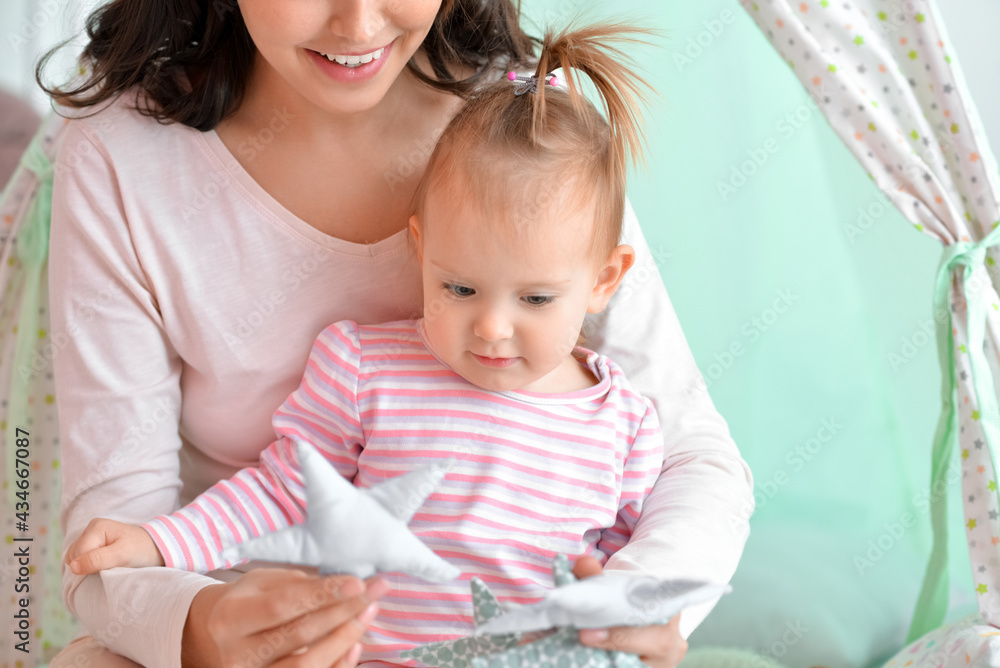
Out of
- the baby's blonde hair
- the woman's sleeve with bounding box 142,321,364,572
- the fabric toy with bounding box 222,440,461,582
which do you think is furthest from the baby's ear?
the fabric toy with bounding box 222,440,461,582

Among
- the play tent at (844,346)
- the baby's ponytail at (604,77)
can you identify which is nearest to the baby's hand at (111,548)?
the play tent at (844,346)

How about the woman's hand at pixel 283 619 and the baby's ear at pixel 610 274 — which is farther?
the baby's ear at pixel 610 274

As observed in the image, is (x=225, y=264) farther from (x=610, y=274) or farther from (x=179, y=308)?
(x=610, y=274)

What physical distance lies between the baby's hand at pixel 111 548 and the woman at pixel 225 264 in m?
0.06

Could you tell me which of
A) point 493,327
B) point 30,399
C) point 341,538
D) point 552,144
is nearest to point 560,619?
point 341,538

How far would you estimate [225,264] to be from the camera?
1293 millimetres

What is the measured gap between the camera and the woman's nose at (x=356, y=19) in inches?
41.8

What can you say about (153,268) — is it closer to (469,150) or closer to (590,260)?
(469,150)

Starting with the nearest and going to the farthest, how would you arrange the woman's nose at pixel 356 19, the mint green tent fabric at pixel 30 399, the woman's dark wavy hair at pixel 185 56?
the woman's nose at pixel 356 19, the woman's dark wavy hair at pixel 185 56, the mint green tent fabric at pixel 30 399

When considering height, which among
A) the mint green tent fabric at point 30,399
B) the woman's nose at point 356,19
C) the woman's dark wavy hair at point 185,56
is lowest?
the mint green tent fabric at point 30,399

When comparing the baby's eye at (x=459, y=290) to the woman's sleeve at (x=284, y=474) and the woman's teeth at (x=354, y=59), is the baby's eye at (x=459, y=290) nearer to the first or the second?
the woman's sleeve at (x=284, y=474)

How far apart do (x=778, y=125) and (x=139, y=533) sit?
1.30 metres

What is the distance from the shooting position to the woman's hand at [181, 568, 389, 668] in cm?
90

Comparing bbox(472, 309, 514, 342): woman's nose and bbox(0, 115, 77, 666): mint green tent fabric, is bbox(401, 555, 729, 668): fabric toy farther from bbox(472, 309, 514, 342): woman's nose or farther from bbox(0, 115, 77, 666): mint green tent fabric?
bbox(0, 115, 77, 666): mint green tent fabric
